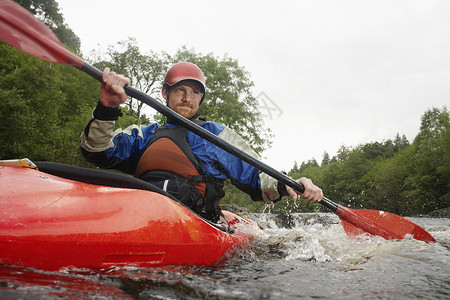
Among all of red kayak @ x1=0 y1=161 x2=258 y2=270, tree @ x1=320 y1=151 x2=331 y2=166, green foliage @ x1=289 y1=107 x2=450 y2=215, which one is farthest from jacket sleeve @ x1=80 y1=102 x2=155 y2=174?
tree @ x1=320 y1=151 x2=331 y2=166

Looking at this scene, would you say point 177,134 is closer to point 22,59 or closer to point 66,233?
point 66,233

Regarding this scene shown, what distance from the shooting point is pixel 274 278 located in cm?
191

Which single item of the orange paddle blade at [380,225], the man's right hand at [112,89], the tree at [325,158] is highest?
the tree at [325,158]

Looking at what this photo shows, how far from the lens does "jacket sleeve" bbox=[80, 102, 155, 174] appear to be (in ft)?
7.97

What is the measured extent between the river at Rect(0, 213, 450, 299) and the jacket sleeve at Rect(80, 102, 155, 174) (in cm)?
125

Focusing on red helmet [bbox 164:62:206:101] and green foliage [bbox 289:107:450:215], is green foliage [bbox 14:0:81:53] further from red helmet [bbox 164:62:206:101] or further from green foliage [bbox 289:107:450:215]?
red helmet [bbox 164:62:206:101]

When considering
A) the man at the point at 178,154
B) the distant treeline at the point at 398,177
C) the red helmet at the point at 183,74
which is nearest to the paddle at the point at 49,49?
the man at the point at 178,154

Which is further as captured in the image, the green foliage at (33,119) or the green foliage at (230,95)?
the green foliage at (230,95)

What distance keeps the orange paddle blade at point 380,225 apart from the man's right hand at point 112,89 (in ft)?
8.70

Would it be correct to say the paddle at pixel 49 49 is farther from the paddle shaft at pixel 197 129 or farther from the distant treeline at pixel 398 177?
the distant treeline at pixel 398 177

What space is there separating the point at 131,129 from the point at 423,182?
3155 centimetres

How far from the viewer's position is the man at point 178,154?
8.12 feet

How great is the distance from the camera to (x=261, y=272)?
6.86ft

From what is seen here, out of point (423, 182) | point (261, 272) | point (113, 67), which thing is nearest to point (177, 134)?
point (261, 272)
